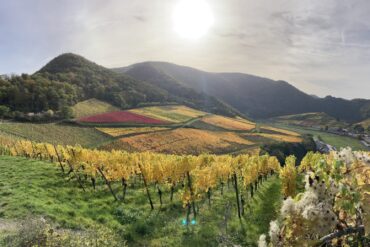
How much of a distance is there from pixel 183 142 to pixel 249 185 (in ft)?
179

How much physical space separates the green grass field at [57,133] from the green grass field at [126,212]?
159 ft

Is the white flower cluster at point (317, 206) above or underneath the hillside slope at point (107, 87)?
underneath

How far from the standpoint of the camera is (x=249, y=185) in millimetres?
46625

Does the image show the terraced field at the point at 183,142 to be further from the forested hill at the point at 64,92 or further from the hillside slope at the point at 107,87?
the hillside slope at the point at 107,87

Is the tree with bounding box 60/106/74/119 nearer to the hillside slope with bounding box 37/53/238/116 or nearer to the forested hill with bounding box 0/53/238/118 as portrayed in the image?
the forested hill with bounding box 0/53/238/118

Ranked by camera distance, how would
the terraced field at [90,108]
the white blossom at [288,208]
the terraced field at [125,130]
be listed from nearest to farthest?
the white blossom at [288,208] < the terraced field at [125,130] < the terraced field at [90,108]

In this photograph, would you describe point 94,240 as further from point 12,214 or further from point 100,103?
point 100,103

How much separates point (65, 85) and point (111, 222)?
12138 cm

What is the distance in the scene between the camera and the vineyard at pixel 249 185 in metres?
6.20

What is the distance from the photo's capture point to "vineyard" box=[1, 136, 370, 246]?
6.20 meters

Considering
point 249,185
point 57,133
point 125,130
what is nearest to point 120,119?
point 125,130

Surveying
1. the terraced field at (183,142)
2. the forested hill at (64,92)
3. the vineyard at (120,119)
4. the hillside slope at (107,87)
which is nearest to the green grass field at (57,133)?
the terraced field at (183,142)

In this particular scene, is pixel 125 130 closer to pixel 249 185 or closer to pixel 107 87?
pixel 249 185

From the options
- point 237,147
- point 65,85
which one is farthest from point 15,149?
point 65,85
